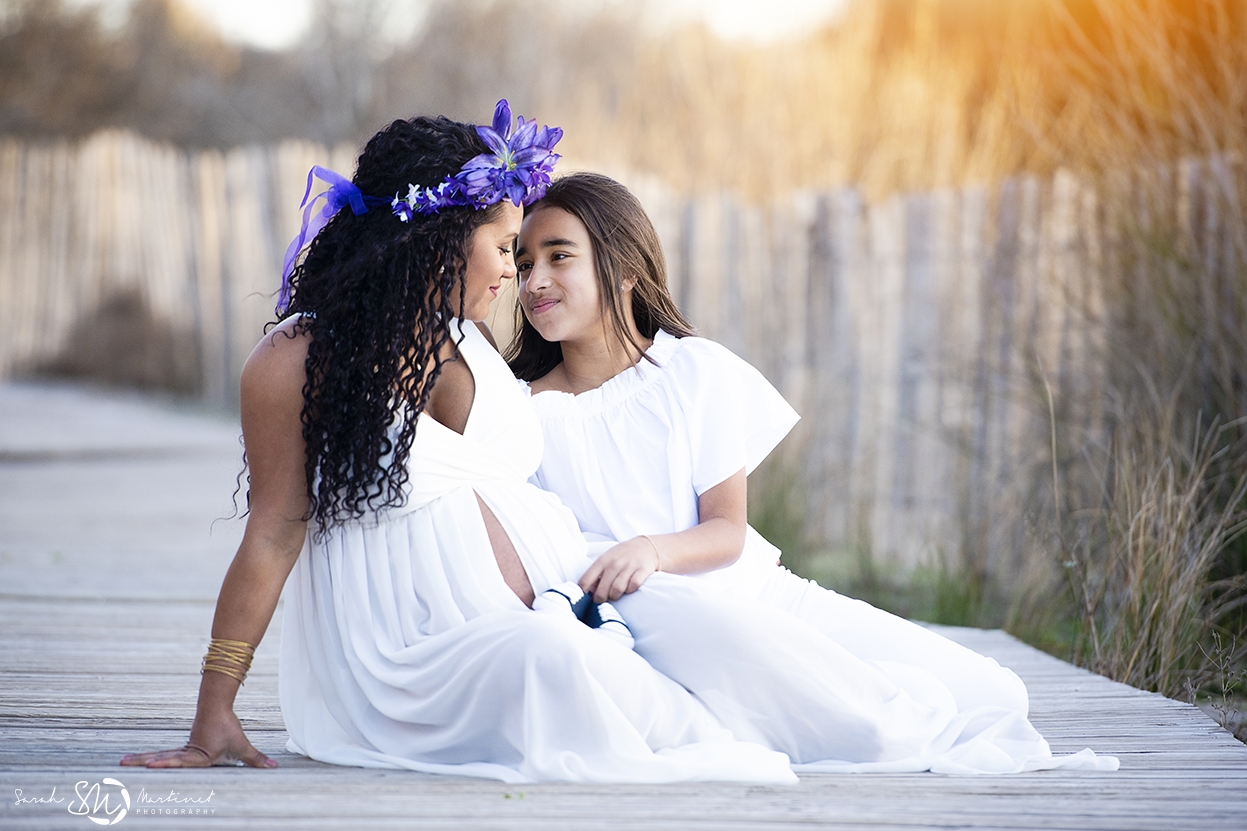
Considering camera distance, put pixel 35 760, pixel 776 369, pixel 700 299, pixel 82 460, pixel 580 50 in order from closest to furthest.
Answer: pixel 35 760 < pixel 776 369 < pixel 700 299 < pixel 82 460 < pixel 580 50

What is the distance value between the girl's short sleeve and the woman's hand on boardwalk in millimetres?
1067

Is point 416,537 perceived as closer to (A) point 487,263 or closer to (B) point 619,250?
(A) point 487,263

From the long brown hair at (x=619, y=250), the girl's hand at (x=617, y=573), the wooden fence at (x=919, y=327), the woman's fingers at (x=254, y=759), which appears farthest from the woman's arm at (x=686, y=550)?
the wooden fence at (x=919, y=327)

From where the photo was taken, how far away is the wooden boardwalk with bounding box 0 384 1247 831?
186 centimetres

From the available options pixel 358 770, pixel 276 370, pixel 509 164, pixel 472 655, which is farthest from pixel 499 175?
pixel 358 770

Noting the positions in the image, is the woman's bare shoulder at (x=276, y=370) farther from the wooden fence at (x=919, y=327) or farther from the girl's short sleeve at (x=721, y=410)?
the wooden fence at (x=919, y=327)

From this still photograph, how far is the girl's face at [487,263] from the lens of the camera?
7.73 feet

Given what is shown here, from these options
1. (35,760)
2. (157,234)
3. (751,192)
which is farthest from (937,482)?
(157,234)

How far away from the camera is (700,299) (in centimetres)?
672

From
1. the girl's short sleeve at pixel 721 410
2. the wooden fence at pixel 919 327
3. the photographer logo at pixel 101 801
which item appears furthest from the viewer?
the wooden fence at pixel 919 327

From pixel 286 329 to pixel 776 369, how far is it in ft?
14.1

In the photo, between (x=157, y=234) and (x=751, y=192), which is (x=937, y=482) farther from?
(x=157, y=234)

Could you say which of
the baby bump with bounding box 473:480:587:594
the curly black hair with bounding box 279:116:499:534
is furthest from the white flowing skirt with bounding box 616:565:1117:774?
the curly black hair with bounding box 279:116:499:534

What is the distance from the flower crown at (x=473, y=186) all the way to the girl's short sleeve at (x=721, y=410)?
532mm
